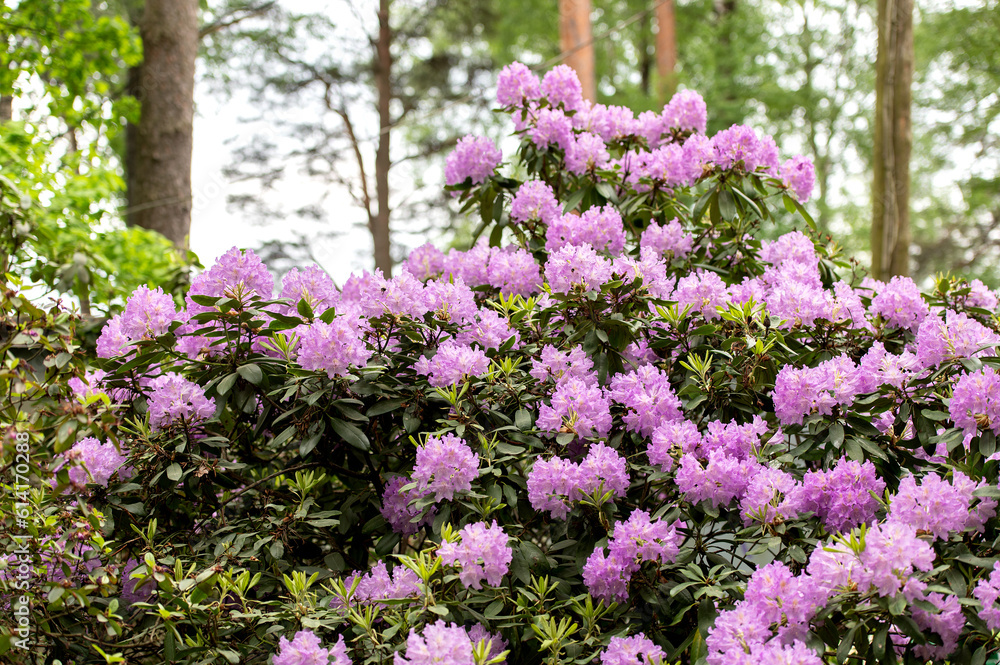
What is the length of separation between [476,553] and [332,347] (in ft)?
2.05

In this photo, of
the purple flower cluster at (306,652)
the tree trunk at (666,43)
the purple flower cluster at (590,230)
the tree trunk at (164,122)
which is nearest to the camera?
the purple flower cluster at (306,652)

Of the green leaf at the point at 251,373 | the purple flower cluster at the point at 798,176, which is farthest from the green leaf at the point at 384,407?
the purple flower cluster at the point at 798,176

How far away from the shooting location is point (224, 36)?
12984mm

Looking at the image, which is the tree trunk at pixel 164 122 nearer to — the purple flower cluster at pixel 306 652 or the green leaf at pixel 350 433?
the green leaf at pixel 350 433

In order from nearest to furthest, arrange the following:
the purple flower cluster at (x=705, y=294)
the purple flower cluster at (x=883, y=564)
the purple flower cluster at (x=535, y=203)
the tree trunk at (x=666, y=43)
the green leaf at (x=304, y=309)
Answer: the purple flower cluster at (x=883, y=564), the green leaf at (x=304, y=309), the purple flower cluster at (x=705, y=294), the purple flower cluster at (x=535, y=203), the tree trunk at (x=666, y=43)

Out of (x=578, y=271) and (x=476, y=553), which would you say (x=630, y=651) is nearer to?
(x=476, y=553)

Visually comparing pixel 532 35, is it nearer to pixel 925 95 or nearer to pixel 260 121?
pixel 260 121

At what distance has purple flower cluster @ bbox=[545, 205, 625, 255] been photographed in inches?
98.0

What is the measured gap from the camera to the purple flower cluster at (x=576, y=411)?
6.48 feet

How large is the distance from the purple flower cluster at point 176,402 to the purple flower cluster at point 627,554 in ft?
3.59

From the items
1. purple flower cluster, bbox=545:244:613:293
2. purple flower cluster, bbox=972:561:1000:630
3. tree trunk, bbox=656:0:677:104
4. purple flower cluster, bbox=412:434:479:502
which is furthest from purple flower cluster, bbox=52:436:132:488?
tree trunk, bbox=656:0:677:104

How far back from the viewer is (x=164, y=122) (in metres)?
5.52

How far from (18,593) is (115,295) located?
8.11ft

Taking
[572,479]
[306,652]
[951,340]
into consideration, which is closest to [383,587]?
[306,652]
